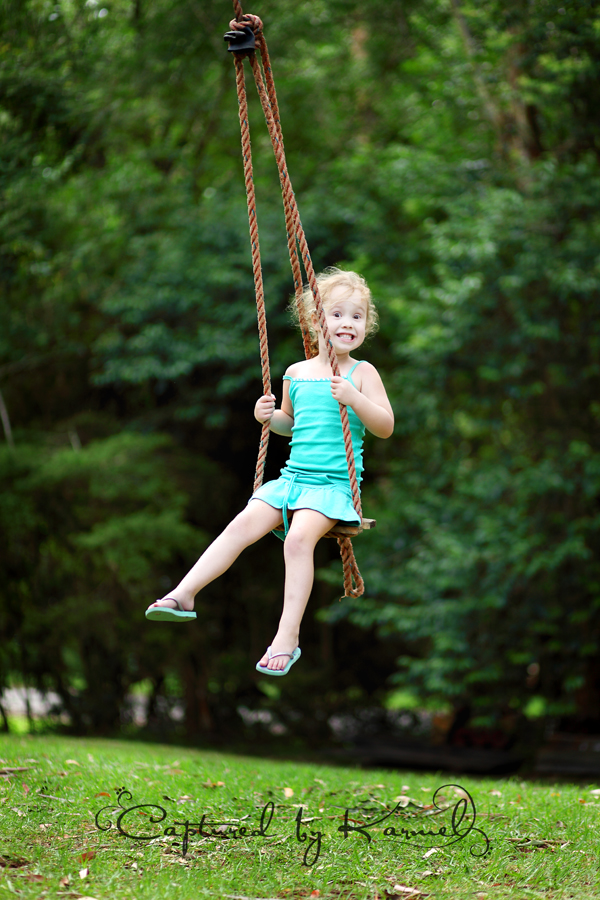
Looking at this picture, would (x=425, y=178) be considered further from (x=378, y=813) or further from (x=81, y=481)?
(x=378, y=813)

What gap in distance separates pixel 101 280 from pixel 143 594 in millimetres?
3705

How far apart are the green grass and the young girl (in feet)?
Result: 3.13

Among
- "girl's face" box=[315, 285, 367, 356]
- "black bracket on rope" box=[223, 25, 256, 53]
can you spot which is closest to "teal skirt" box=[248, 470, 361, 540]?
"girl's face" box=[315, 285, 367, 356]

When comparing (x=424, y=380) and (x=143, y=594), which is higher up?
(x=424, y=380)

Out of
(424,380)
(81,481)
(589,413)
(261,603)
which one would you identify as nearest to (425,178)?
(424,380)

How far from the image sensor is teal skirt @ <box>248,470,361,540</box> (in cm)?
344

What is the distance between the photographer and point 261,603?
12.1 meters

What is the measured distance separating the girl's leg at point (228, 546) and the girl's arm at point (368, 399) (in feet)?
1.70

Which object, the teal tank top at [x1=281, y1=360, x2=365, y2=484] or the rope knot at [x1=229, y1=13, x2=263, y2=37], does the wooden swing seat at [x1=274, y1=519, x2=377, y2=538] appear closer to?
the teal tank top at [x1=281, y1=360, x2=365, y2=484]

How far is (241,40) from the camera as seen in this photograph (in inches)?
146

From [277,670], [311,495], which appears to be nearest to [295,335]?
[311,495]

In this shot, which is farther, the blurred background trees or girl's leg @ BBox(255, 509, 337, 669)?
the blurred background trees

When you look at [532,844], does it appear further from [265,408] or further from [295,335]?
[295,335]

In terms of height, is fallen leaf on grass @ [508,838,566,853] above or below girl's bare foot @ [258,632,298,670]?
below
